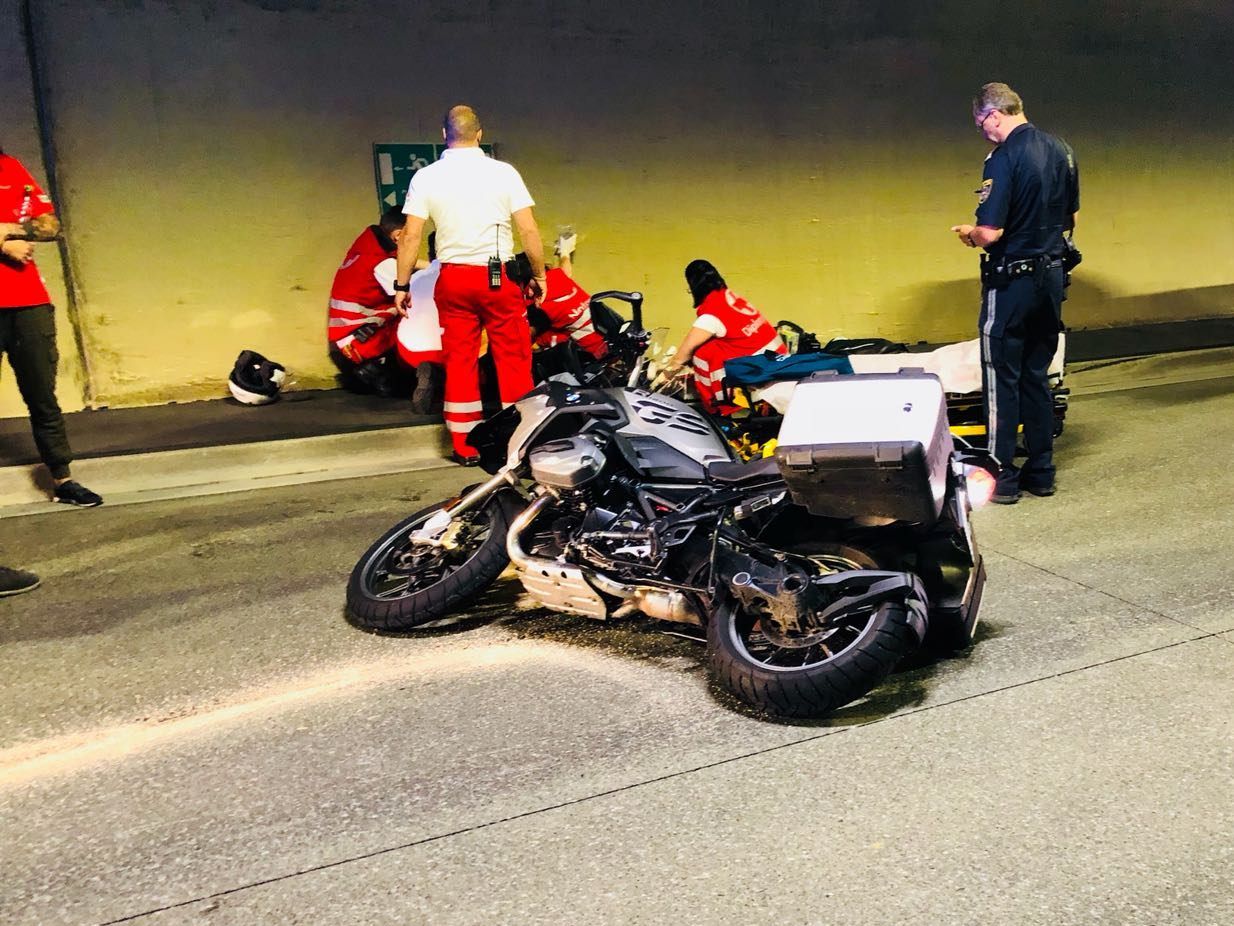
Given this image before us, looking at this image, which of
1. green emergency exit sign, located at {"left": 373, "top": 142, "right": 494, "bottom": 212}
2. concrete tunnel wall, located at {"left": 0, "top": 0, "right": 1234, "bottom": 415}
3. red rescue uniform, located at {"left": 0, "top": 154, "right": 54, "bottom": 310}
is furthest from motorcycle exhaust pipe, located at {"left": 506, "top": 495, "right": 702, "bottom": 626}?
green emergency exit sign, located at {"left": 373, "top": 142, "right": 494, "bottom": 212}

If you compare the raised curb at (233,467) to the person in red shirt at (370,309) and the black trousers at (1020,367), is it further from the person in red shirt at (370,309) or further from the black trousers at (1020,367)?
the black trousers at (1020,367)

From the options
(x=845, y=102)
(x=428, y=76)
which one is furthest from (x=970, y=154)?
(x=428, y=76)

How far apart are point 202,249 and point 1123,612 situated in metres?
6.80

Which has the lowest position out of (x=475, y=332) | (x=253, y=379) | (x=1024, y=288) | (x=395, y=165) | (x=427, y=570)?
(x=427, y=570)

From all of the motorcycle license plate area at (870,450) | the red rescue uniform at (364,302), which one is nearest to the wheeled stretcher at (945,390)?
the motorcycle license plate area at (870,450)

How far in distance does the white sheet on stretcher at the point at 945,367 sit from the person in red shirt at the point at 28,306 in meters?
3.98

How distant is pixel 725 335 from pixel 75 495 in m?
4.00

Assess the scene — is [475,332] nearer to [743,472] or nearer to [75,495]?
[75,495]

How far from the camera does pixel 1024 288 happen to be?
5.70 m

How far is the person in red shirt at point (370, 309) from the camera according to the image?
807 centimetres

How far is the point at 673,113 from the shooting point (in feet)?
30.8

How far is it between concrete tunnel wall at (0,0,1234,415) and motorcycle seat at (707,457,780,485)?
5502 millimetres

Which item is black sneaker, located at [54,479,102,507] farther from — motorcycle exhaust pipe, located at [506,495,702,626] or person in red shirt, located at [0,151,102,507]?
motorcycle exhaust pipe, located at [506,495,702,626]

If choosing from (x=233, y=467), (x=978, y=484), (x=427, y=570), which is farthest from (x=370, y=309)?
(x=978, y=484)
